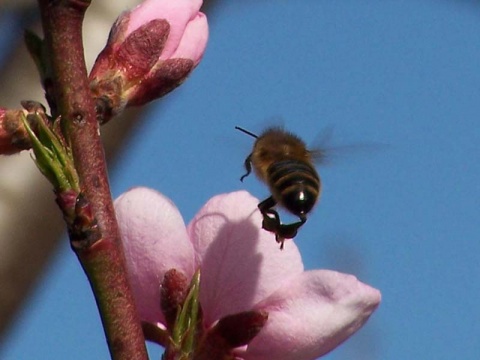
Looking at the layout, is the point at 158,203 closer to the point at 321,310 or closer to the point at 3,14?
the point at 321,310

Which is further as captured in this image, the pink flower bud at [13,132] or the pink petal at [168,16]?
the pink petal at [168,16]

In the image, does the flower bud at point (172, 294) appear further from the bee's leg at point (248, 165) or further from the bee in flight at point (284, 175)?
the bee's leg at point (248, 165)

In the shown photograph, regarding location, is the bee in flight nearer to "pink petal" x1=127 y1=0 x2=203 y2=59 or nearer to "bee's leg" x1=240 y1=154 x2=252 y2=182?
"bee's leg" x1=240 y1=154 x2=252 y2=182

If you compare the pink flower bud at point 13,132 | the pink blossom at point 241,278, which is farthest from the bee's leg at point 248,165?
the pink flower bud at point 13,132

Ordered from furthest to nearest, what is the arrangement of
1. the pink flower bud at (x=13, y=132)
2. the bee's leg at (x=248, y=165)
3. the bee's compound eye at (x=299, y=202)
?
the bee's leg at (x=248, y=165) < the bee's compound eye at (x=299, y=202) < the pink flower bud at (x=13, y=132)

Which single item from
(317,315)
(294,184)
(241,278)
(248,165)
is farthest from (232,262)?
(248,165)

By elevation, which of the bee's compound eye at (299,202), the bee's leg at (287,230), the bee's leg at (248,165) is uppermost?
the bee's leg at (248,165)

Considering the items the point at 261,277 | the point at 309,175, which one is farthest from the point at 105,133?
the point at 261,277
